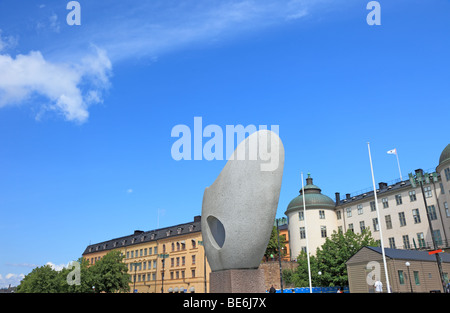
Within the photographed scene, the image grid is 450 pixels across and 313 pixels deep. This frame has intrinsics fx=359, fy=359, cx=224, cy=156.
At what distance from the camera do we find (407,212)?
188 feet

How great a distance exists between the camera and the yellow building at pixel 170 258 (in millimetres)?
64875

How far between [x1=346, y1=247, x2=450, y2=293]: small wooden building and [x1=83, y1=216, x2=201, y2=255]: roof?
121 feet

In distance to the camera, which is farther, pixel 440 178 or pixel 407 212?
pixel 407 212

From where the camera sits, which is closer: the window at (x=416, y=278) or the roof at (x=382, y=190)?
the window at (x=416, y=278)

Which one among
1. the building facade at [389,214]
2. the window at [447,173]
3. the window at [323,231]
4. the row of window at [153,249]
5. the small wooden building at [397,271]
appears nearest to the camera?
the small wooden building at [397,271]

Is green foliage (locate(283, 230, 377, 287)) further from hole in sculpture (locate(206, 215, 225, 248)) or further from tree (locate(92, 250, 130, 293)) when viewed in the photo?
hole in sculpture (locate(206, 215, 225, 248))

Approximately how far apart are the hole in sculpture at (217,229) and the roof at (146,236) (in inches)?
2153

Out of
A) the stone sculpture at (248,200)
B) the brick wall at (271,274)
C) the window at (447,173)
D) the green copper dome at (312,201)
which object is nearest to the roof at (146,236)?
the brick wall at (271,274)

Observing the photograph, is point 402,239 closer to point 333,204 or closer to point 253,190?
point 333,204

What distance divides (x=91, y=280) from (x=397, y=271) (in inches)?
1725

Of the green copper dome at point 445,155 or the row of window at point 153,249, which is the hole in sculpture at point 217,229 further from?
the row of window at point 153,249

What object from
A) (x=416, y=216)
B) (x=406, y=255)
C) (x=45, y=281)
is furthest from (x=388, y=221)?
(x=45, y=281)
